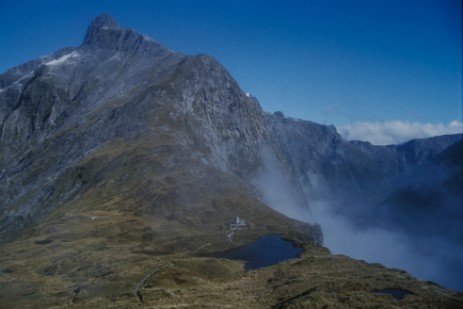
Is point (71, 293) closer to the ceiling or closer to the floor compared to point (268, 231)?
closer to the floor

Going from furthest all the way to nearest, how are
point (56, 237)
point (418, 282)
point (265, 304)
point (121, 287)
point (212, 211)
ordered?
point (212, 211)
point (56, 237)
point (121, 287)
point (418, 282)
point (265, 304)

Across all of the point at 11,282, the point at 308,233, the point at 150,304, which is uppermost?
the point at 308,233

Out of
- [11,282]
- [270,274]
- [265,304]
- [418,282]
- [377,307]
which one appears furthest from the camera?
[11,282]

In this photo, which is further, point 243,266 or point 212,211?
point 212,211

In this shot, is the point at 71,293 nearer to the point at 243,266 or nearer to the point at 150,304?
the point at 150,304

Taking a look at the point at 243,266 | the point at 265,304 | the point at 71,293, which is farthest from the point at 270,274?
the point at 71,293

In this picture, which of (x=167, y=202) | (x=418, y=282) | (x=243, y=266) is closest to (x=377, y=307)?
(x=418, y=282)
